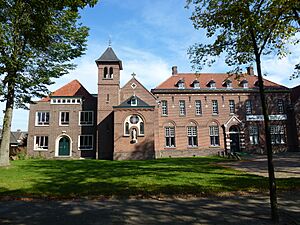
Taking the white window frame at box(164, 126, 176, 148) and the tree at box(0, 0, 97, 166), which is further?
the white window frame at box(164, 126, 176, 148)

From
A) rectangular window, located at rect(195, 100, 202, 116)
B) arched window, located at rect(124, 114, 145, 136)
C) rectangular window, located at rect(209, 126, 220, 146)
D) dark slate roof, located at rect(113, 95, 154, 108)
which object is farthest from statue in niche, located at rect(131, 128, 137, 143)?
rectangular window, located at rect(209, 126, 220, 146)

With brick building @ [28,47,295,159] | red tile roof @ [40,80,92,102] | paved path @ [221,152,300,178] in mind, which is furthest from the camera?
red tile roof @ [40,80,92,102]

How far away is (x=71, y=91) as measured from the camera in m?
32.7

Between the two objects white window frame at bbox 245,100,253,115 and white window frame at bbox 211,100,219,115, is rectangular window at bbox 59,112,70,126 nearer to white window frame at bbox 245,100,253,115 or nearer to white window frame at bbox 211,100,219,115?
white window frame at bbox 211,100,219,115

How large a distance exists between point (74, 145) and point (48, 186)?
2124 centimetres

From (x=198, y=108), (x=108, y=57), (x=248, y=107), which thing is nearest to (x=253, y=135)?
(x=248, y=107)

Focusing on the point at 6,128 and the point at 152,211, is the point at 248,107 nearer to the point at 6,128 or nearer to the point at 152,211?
the point at 6,128

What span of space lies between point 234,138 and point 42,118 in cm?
2705

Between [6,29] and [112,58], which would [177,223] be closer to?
[6,29]

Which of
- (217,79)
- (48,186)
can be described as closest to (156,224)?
(48,186)

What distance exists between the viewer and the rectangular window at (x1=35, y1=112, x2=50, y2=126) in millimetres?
31547

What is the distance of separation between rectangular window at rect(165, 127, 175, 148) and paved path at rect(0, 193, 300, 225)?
24954mm

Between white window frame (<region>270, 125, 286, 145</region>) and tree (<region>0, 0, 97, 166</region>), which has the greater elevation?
tree (<region>0, 0, 97, 166</region>)

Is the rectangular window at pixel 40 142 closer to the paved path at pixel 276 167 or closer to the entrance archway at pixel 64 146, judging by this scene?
the entrance archway at pixel 64 146
